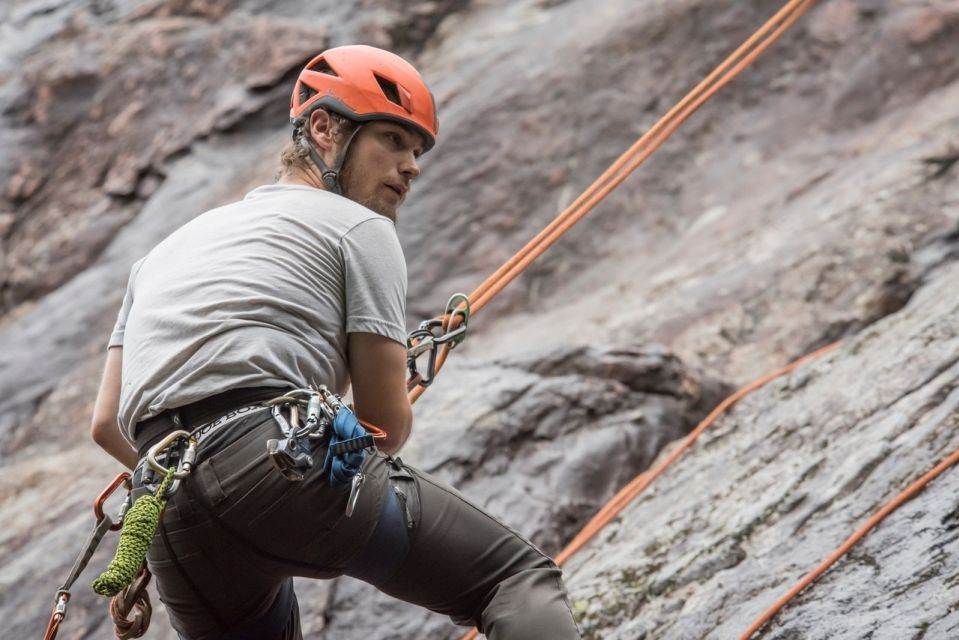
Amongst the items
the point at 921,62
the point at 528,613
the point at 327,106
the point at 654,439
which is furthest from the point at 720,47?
the point at 528,613

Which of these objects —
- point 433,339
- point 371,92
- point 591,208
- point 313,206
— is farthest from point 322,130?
point 591,208

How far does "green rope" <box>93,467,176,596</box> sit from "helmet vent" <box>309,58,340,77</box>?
1.26 meters

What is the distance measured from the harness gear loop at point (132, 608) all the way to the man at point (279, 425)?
0.07 m

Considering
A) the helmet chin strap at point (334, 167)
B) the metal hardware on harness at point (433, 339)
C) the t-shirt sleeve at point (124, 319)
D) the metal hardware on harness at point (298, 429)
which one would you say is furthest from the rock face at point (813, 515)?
the t-shirt sleeve at point (124, 319)

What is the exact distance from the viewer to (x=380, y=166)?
2959mm

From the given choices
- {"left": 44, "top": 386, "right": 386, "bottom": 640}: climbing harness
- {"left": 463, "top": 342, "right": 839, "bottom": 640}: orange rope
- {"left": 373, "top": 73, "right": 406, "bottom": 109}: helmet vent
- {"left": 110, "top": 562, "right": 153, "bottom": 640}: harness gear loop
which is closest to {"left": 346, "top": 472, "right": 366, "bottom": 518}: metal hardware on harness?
{"left": 44, "top": 386, "right": 386, "bottom": 640}: climbing harness

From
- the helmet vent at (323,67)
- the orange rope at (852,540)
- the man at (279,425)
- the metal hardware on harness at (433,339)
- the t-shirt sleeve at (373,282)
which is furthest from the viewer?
the orange rope at (852,540)

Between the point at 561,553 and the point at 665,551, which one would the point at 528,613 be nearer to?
the point at 665,551

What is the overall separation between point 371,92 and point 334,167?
228mm

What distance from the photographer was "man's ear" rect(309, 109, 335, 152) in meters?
2.98

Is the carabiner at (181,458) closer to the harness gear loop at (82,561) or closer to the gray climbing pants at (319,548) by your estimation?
the gray climbing pants at (319,548)

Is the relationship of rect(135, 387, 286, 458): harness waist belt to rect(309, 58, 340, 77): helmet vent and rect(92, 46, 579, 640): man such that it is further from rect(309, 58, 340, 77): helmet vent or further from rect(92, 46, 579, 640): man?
rect(309, 58, 340, 77): helmet vent

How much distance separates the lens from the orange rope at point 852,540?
11.3ft

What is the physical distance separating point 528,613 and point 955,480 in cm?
178
